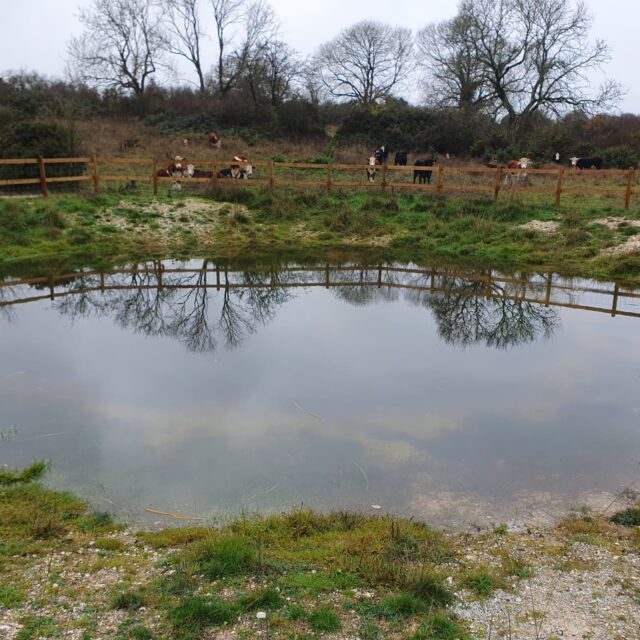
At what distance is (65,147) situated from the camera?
19.4m

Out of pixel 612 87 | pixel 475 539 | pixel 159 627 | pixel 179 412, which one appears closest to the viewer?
pixel 159 627

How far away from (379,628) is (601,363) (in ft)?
20.7

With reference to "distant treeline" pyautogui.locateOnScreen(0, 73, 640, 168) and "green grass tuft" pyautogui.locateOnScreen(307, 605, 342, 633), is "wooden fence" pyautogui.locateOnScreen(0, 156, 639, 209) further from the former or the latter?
"green grass tuft" pyautogui.locateOnScreen(307, 605, 342, 633)

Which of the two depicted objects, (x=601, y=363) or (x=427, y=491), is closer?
(x=427, y=491)

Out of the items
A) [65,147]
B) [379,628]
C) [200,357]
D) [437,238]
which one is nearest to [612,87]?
[437,238]

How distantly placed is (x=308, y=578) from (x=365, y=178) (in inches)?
833

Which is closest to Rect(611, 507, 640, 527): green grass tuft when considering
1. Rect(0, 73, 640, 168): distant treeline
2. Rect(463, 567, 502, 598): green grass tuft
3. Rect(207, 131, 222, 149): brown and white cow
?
Rect(463, 567, 502, 598): green grass tuft

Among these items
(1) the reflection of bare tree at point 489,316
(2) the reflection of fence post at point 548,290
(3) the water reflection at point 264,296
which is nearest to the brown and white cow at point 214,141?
(3) the water reflection at point 264,296

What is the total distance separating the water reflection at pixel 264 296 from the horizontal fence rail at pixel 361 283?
2cm

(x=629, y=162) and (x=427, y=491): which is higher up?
(x=629, y=162)

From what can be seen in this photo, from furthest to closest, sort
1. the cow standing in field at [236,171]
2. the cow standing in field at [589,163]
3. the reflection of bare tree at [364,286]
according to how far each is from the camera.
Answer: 1. the cow standing in field at [589,163]
2. the cow standing in field at [236,171]
3. the reflection of bare tree at [364,286]

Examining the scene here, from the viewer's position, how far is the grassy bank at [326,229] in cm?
1518

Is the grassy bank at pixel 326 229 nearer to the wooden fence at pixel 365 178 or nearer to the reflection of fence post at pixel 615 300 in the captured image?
the wooden fence at pixel 365 178

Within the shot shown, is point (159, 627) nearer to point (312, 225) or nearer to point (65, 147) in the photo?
point (312, 225)
